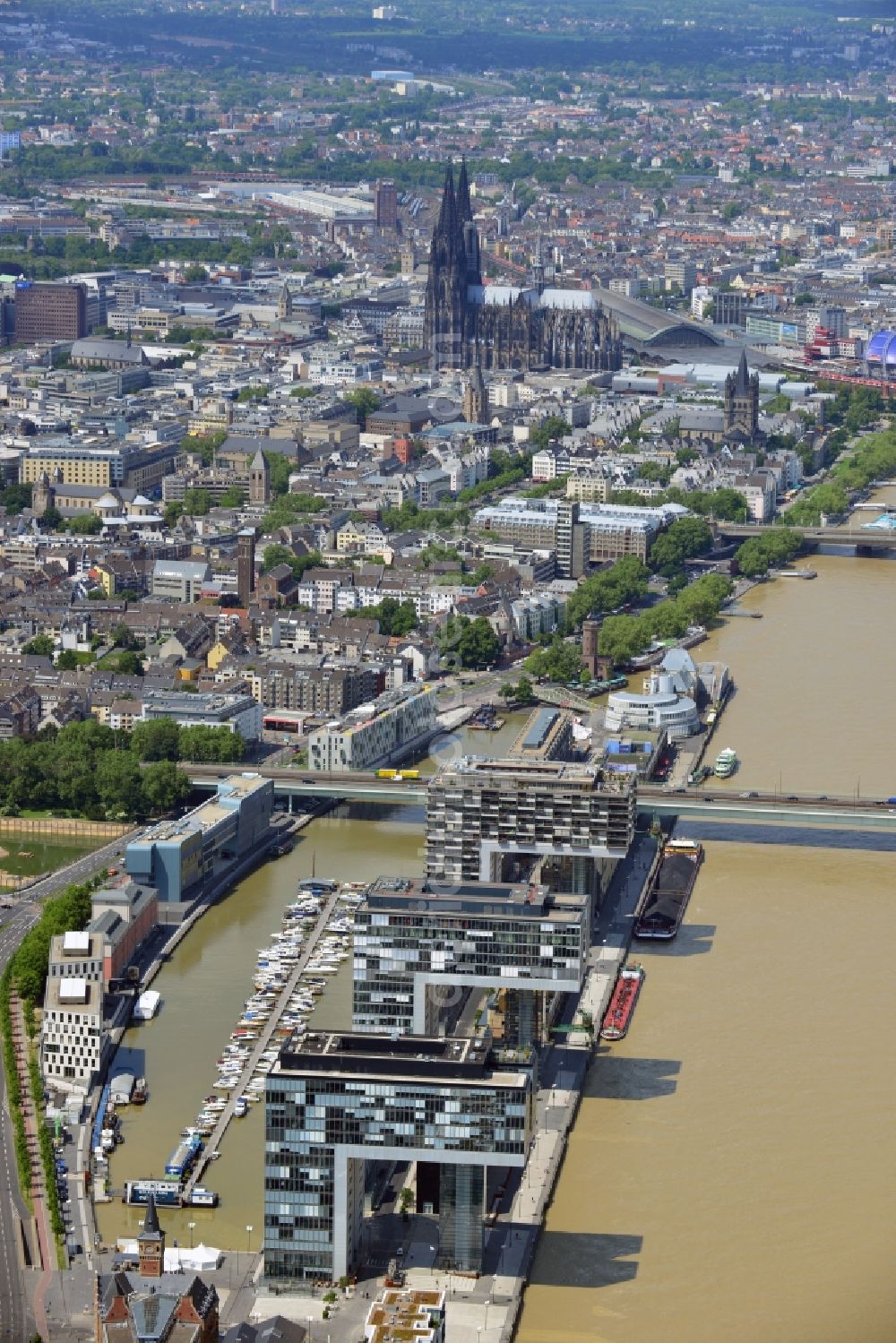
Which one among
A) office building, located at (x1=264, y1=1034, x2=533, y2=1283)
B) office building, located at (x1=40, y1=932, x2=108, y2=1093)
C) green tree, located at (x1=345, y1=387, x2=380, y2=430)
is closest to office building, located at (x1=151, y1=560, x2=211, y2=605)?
green tree, located at (x1=345, y1=387, x2=380, y2=430)

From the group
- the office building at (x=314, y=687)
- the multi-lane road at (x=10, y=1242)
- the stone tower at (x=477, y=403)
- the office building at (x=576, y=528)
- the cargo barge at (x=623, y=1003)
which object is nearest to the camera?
the multi-lane road at (x=10, y=1242)

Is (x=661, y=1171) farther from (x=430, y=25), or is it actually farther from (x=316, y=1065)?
(x=430, y=25)

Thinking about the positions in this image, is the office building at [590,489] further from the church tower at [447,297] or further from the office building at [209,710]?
the office building at [209,710]

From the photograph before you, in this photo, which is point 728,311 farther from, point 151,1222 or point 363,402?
point 151,1222

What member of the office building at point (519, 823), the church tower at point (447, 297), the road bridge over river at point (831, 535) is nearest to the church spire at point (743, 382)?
the road bridge over river at point (831, 535)

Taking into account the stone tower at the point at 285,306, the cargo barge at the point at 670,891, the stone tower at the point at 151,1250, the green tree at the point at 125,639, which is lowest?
the stone tower at the point at 285,306

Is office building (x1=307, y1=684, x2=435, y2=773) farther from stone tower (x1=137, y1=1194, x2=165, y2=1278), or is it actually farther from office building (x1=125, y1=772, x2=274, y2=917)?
stone tower (x1=137, y1=1194, x2=165, y2=1278)
